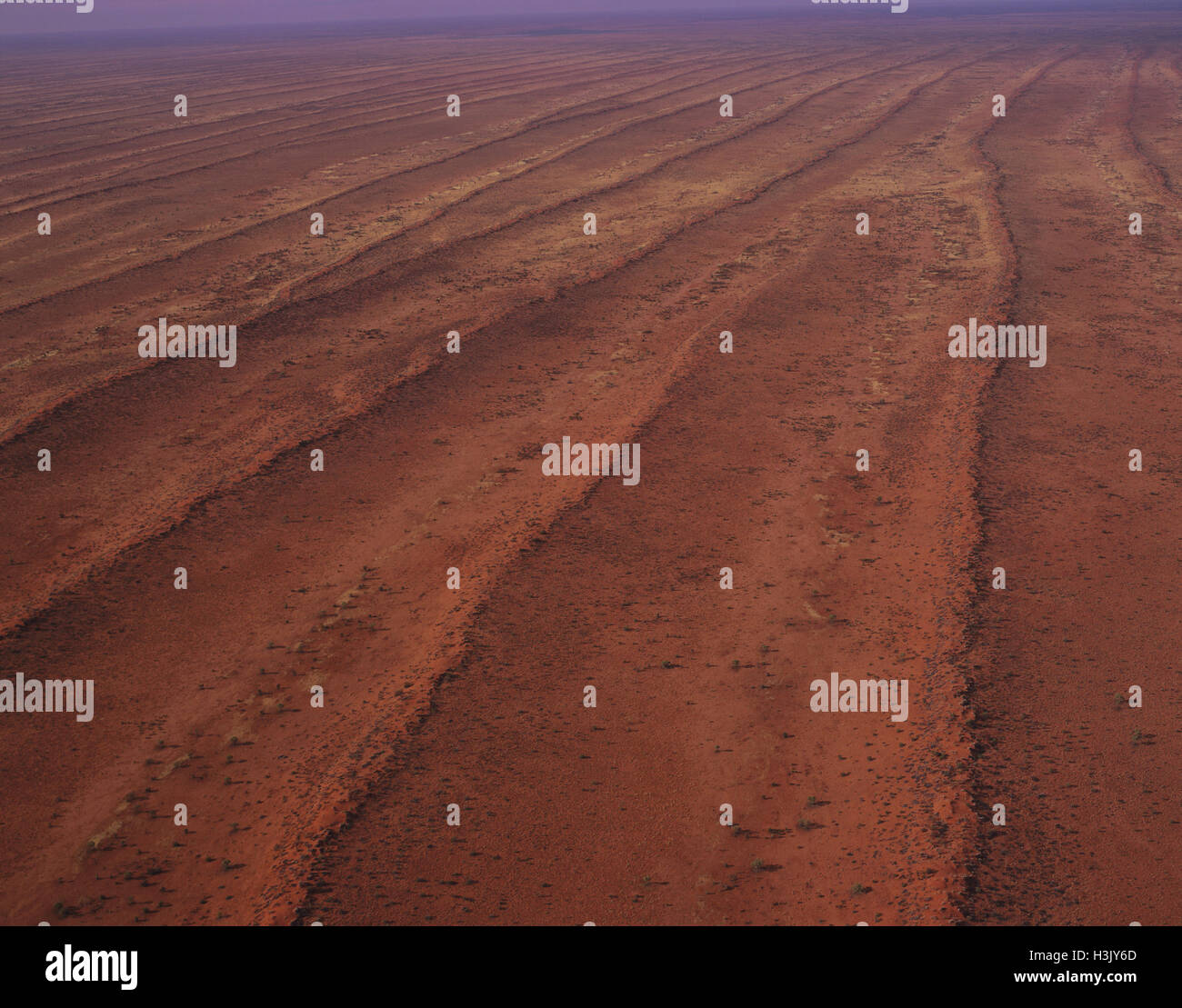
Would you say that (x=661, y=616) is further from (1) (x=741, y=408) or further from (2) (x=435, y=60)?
(2) (x=435, y=60)

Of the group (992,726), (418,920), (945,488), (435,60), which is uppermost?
(435,60)

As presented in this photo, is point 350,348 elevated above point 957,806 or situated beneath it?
elevated above

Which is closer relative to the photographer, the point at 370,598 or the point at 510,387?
the point at 370,598

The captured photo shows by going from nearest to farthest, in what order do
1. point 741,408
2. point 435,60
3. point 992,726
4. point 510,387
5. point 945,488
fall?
point 992,726
point 945,488
point 741,408
point 510,387
point 435,60

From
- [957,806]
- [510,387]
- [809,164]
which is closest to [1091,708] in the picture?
[957,806]

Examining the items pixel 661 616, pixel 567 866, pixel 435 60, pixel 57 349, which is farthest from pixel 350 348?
pixel 435 60

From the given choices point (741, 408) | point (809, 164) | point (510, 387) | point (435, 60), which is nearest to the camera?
point (741, 408)
